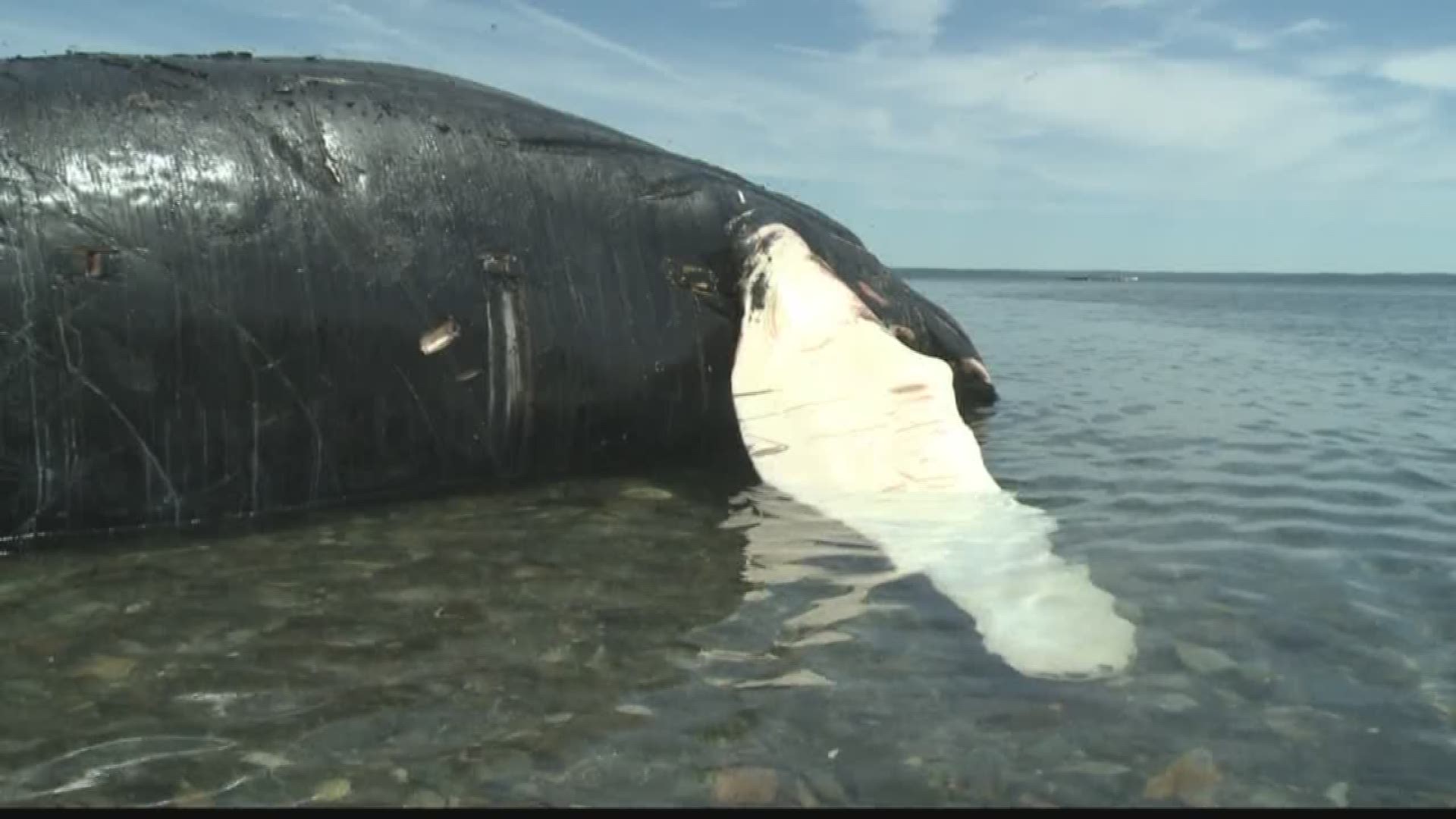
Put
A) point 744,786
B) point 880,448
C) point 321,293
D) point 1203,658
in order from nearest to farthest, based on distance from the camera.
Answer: point 744,786 < point 1203,658 < point 321,293 < point 880,448

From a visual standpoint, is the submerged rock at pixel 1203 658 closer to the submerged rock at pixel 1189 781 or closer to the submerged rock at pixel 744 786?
the submerged rock at pixel 1189 781

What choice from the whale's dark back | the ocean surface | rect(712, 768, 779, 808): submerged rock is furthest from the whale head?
rect(712, 768, 779, 808): submerged rock

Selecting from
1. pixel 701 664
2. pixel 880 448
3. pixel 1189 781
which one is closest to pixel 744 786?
pixel 701 664

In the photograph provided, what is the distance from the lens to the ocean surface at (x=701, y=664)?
3.78 m

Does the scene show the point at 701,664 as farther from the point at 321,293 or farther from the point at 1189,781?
the point at 321,293

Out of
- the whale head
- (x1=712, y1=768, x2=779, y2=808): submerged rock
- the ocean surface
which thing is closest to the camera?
(x1=712, y1=768, x2=779, y2=808): submerged rock

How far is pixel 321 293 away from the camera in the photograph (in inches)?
252

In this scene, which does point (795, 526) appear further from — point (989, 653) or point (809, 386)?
point (989, 653)

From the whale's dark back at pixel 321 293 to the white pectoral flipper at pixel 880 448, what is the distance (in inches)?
17.0

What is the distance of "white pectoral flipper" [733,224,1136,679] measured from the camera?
5.47 meters

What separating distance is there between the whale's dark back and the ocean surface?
352 mm

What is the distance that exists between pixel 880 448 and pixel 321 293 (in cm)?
309

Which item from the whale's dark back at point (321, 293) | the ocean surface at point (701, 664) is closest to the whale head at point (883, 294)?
the whale's dark back at point (321, 293)

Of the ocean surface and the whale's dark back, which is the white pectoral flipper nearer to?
the ocean surface
